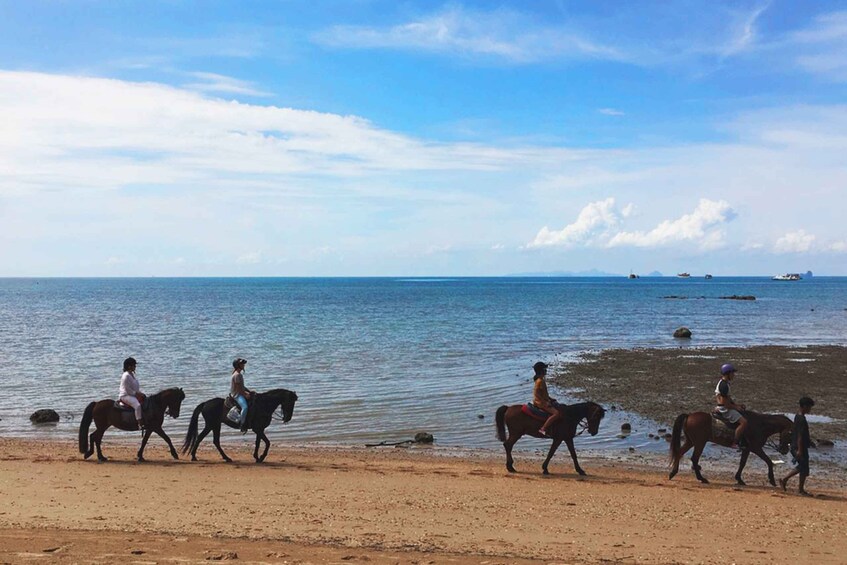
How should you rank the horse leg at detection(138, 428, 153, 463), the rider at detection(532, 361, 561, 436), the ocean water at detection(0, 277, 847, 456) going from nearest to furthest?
the rider at detection(532, 361, 561, 436) → the horse leg at detection(138, 428, 153, 463) → the ocean water at detection(0, 277, 847, 456)

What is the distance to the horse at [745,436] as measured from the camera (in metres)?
14.8

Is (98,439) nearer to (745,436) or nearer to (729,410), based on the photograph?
(729,410)

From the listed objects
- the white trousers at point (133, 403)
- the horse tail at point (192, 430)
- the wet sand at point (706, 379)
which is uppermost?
the white trousers at point (133, 403)

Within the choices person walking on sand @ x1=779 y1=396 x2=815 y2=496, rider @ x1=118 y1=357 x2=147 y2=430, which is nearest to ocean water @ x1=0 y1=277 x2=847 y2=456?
rider @ x1=118 y1=357 x2=147 y2=430

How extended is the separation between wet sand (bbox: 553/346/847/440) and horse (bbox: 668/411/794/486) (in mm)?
6151

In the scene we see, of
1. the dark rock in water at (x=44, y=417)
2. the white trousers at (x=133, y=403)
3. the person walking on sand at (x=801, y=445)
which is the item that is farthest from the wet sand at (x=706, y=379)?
the dark rock in water at (x=44, y=417)

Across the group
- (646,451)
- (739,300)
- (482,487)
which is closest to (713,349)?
(646,451)

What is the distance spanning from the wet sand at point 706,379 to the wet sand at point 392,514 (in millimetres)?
8701

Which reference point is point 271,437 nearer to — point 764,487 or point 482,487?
point 482,487

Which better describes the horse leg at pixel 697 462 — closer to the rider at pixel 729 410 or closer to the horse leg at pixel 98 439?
the rider at pixel 729 410

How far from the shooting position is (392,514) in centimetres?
1192

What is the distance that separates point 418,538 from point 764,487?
835 cm

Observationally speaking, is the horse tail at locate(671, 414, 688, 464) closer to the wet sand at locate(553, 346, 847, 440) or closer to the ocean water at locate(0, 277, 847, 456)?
the ocean water at locate(0, 277, 847, 456)

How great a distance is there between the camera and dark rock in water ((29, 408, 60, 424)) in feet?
72.3
